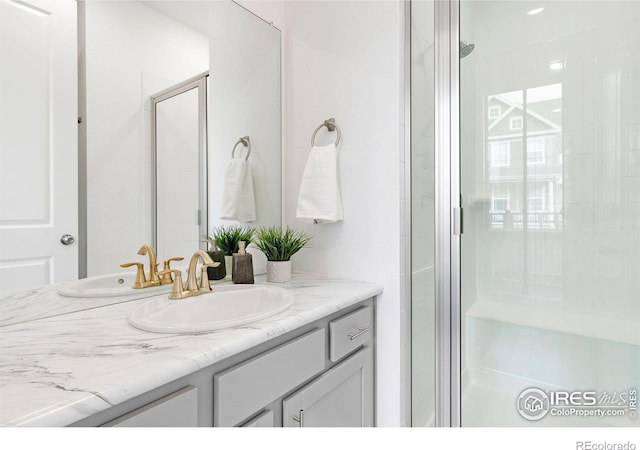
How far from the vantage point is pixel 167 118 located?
4.16ft

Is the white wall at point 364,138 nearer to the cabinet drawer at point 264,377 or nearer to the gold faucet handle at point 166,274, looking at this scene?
the cabinet drawer at point 264,377

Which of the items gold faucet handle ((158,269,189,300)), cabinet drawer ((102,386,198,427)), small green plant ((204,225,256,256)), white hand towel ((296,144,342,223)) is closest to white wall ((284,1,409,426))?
white hand towel ((296,144,342,223))

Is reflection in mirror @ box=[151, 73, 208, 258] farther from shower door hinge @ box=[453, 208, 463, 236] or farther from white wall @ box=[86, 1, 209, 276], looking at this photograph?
shower door hinge @ box=[453, 208, 463, 236]

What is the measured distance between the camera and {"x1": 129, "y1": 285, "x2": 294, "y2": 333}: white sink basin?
2.87ft

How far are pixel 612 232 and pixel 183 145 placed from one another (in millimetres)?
1452

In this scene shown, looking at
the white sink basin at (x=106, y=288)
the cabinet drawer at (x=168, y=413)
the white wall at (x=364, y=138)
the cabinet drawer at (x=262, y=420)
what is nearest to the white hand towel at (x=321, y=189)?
the white wall at (x=364, y=138)

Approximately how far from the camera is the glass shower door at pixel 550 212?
109cm

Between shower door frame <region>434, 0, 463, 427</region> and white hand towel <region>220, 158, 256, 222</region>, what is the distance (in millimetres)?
787

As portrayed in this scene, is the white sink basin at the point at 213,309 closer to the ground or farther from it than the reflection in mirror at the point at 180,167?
closer to the ground

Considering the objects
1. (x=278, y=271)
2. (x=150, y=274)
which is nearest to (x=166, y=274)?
(x=150, y=274)

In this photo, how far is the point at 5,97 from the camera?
896mm

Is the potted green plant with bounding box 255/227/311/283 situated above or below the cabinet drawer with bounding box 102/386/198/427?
above

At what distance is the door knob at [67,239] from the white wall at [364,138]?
0.90 m
